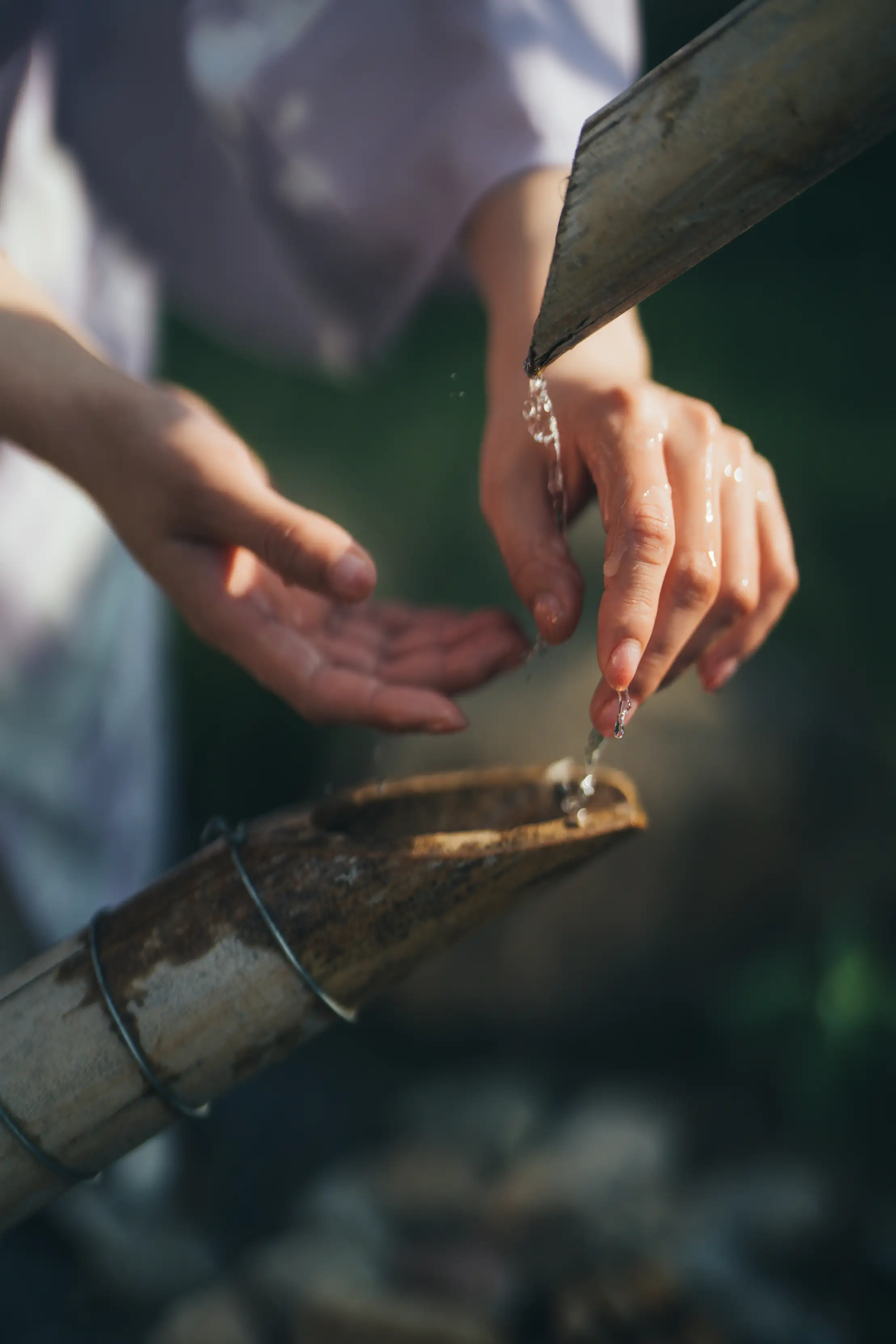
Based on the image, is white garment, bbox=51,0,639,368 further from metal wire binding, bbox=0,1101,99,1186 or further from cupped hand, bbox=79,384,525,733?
metal wire binding, bbox=0,1101,99,1186

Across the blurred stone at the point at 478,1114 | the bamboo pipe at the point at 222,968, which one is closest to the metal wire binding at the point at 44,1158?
the bamboo pipe at the point at 222,968

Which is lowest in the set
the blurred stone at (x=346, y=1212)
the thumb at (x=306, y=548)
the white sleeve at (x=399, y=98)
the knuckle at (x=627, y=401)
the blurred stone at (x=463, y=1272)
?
the blurred stone at (x=463, y=1272)

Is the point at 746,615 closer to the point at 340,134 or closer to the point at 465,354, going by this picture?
the point at 340,134

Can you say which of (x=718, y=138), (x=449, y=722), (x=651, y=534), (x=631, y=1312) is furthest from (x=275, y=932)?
(x=631, y=1312)

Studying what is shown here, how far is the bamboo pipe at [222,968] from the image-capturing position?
2.93 feet

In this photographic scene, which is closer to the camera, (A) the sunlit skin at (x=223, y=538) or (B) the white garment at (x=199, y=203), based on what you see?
(A) the sunlit skin at (x=223, y=538)

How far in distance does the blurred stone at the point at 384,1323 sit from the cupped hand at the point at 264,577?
1194mm

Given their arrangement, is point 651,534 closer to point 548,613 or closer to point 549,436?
point 548,613

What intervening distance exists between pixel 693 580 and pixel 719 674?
0.80 ft

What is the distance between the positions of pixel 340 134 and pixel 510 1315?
1988 millimetres

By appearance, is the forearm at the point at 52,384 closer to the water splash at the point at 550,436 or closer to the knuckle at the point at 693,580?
the water splash at the point at 550,436

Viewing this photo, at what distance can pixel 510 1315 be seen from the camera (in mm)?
1784

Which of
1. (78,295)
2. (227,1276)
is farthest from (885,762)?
(78,295)

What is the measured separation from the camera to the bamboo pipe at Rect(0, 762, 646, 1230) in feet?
2.93
